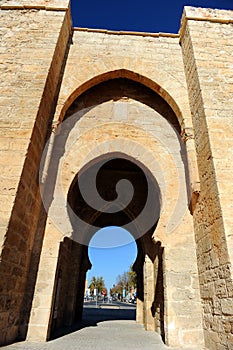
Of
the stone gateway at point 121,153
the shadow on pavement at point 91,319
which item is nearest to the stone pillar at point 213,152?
the stone gateway at point 121,153

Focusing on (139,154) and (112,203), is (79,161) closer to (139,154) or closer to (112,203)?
(139,154)

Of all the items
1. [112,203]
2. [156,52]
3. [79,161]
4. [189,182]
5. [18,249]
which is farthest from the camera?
[112,203]

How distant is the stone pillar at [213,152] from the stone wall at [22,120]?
305 centimetres

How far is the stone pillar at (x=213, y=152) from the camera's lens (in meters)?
3.45

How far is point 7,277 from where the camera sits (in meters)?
3.66

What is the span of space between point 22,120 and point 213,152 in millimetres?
3412

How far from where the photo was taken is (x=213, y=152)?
4.12 meters

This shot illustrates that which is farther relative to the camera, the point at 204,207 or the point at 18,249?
the point at 204,207

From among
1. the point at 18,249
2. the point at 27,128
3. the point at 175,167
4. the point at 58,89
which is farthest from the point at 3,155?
the point at 175,167

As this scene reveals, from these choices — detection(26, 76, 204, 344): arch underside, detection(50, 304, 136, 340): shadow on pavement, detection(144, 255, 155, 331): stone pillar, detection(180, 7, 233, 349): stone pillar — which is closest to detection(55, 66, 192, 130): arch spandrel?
detection(180, 7, 233, 349): stone pillar

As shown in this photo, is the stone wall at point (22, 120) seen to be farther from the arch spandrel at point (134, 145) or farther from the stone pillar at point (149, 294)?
the stone pillar at point (149, 294)

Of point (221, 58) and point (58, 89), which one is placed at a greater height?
point (221, 58)

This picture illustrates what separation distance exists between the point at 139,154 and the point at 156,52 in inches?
119

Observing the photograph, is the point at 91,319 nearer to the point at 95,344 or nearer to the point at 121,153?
the point at 95,344
